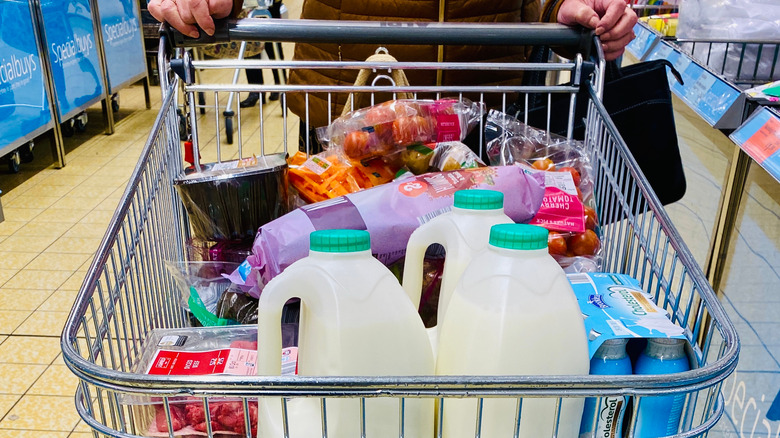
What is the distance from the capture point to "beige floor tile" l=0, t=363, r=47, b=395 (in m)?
2.28

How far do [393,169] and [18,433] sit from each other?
1499 mm

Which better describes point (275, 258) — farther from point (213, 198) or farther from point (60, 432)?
point (60, 432)

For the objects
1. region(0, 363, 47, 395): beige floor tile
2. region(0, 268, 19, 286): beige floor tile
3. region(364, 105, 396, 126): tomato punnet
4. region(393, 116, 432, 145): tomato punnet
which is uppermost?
region(364, 105, 396, 126): tomato punnet

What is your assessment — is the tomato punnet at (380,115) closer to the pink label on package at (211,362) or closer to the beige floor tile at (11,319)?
the pink label on package at (211,362)

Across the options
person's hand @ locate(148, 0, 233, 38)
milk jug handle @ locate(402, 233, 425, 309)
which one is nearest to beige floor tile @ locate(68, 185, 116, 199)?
person's hand @ locate(148, 0, 233, 38)

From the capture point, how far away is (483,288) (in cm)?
73

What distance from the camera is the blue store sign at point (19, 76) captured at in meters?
3.78

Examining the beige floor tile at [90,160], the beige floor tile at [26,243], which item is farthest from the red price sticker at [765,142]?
the beige floor tile at [90,160]

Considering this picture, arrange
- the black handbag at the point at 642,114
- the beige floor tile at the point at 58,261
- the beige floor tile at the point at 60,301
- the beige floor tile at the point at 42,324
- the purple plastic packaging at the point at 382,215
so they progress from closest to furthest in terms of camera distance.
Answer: the purple plastic packaging at the point at 382,215 → the black handbag at the point at 642,114 → the beige floor tile at the point at 42,324 → the beige floor tile at the point at 60,301 → the beige floor tile at the point at 58,261

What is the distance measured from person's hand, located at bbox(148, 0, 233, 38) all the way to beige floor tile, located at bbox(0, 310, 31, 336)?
5.91 feet

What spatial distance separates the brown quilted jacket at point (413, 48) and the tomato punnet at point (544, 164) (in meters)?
0.52

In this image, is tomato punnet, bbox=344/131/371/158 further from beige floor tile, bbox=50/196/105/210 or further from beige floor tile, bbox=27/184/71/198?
beige floor tile, bbox=27/184/71/198

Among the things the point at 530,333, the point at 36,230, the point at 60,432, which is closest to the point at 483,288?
the point at 530,333

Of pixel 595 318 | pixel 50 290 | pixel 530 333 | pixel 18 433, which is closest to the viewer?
pixel 530 333
